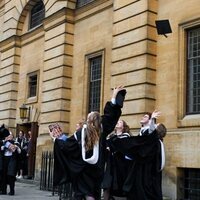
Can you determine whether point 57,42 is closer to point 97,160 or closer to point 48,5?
point 48,5

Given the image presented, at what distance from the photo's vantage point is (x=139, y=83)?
1398cm

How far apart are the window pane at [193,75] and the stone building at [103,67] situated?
0.03 meters

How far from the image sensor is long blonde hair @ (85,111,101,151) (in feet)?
23.2

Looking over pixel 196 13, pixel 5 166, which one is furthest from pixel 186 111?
pixel 5 166

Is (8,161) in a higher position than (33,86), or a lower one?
lower

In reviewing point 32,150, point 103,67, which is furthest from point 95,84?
point 32,150

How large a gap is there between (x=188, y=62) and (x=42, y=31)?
31.8ft

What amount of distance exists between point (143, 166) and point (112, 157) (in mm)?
1060

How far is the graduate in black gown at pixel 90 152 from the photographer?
711 centimetres

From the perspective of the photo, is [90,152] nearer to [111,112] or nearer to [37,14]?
[111,112]

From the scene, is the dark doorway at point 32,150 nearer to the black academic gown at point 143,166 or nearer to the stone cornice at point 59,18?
the stone cornice at point 59,18

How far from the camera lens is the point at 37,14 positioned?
22.7 metres

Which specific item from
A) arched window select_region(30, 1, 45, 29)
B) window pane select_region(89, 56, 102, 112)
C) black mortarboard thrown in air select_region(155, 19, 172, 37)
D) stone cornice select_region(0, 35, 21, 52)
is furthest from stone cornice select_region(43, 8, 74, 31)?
black mortarboard thrown in air select_region(155, 19, 172, 37)

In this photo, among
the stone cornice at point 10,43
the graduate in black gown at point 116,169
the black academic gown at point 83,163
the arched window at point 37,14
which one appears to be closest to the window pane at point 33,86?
the stone cornice at point 10,43
